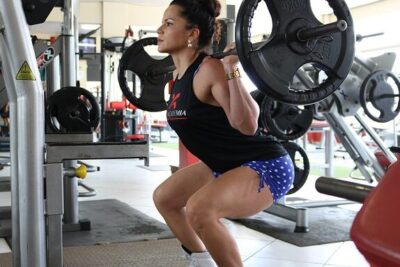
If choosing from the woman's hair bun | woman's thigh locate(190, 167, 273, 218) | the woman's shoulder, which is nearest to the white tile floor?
woman's thigh locate(190, 167, 273, 218)

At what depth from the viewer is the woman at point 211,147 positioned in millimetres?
1608

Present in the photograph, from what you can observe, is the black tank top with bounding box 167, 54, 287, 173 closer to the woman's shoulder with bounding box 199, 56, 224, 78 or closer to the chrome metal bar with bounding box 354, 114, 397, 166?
the woman's shoulder with bounding box 199, 56, 224, 78

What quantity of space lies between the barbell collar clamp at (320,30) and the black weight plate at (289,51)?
0.07ft

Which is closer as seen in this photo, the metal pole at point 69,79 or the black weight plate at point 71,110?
the black weight plate at point 71,110

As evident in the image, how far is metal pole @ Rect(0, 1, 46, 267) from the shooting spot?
171 centimetres

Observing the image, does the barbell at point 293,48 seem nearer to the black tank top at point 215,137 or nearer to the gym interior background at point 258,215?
the gym interior background at point 258,215

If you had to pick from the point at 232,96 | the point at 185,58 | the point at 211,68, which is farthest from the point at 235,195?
the point at 185,58

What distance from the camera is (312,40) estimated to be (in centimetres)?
142

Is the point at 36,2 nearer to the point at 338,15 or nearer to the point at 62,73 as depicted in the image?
the point at 62,73

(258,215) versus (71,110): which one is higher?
(71,110)

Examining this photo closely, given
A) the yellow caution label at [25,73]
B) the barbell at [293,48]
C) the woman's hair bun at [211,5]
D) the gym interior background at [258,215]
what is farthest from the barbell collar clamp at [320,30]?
the yellow caution label at [25,73]

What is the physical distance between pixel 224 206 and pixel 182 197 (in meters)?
0.32

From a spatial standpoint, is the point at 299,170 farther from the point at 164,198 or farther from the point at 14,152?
the point at 14,152

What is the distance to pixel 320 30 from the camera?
1.33 m
